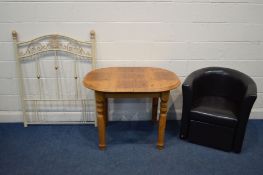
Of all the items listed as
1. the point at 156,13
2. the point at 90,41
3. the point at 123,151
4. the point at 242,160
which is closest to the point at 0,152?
the point at 123,151

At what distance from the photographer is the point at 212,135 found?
8.02 ft

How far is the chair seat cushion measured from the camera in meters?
2.34

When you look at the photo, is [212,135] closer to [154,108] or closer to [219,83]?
[219,83]

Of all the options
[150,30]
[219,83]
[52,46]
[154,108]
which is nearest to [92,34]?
[52,46]

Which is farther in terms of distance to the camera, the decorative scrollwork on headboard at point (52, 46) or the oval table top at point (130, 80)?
the decorative scrollwork on headboard at point (52, 46)

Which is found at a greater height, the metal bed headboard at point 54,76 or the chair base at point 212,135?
the metal bed headboard at point 54,76

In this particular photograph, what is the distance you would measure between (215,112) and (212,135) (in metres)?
0.23

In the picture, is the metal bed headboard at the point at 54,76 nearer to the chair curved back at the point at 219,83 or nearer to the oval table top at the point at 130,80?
the oval table top at the point at 130,80

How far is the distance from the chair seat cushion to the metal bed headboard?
112cm

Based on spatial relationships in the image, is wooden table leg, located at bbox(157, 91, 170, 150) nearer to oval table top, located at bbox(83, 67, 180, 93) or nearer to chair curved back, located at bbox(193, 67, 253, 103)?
oval table top, located at bbox(83, 67, 180, 93)

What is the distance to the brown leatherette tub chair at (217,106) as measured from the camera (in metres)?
2.33

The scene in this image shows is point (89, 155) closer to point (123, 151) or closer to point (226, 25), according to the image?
point (123, 151)

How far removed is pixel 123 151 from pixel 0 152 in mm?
1148

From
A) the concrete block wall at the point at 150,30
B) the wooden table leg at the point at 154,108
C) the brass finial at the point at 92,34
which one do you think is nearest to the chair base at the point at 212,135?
the wooden table leg at the point at 154,108
